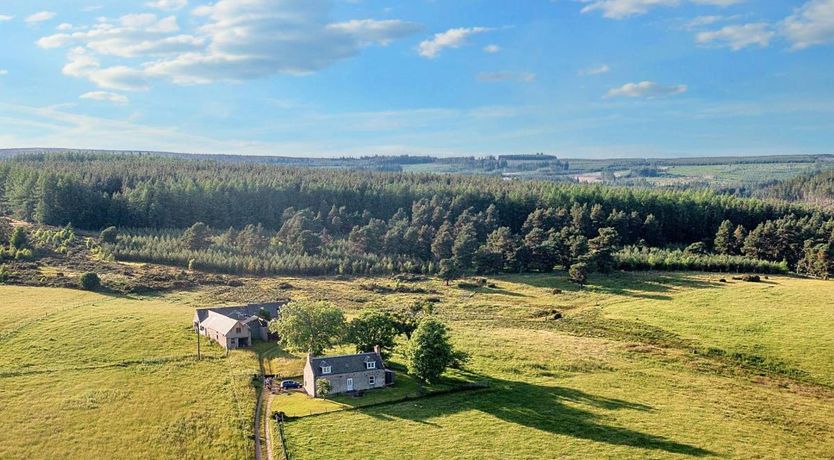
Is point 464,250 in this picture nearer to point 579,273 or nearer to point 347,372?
point 579,273

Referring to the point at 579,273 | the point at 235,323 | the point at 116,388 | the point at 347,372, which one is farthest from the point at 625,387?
the point at 116,388

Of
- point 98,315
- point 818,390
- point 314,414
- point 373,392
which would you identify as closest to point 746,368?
point 818,390

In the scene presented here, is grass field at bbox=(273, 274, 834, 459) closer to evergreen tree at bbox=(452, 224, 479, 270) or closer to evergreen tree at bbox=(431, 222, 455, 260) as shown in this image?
evergreen tree at bbox=(452, 224, 479, 270)

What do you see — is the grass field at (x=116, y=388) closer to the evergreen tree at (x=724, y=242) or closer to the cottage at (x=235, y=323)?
the cottage at (x=235, y=323)

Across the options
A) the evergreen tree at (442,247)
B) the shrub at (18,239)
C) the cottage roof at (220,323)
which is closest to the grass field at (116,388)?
the cottage roof at (220,323)

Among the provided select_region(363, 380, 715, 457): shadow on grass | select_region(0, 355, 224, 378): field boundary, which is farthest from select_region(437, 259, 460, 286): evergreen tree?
select_region(0, 355, 224, 378): field boundary

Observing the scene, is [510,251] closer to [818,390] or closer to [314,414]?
[818,390]
